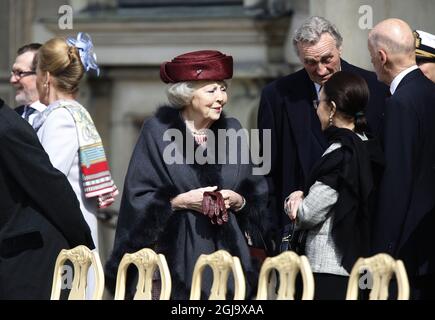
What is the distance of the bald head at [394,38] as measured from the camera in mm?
6914

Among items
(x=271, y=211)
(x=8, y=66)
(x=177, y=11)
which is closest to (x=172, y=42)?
(x=177, y=11)

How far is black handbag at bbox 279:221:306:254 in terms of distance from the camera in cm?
670

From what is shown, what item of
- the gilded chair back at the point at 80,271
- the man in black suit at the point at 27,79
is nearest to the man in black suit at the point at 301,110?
the gilded chair back at the point at 80,271

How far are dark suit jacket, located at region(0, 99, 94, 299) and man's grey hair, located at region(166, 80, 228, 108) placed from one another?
70 centimetres

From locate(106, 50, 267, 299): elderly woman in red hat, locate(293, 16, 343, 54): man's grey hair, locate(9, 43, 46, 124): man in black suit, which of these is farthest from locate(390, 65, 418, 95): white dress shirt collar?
locate(9, 43, 46, 124): man in black suit

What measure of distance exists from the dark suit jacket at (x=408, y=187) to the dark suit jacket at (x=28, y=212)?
129cm

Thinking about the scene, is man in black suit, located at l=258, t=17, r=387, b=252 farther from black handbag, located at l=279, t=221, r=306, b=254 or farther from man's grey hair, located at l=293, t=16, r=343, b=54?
black handbag, located at l=279, t=221, r=306, b=254

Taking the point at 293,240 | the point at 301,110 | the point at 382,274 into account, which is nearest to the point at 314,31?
the point at 301,110

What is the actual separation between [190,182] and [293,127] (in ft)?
2.03

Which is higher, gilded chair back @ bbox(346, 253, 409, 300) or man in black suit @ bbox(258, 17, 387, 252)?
man in black suit @ bbox(258, 17, 387, 252)

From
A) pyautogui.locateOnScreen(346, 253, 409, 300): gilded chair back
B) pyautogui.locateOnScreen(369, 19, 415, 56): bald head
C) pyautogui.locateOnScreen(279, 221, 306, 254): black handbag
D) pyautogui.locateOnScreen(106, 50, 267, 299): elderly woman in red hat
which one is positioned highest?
pyautogui.locateOnScreen(369, 19, 415, 56): bald head

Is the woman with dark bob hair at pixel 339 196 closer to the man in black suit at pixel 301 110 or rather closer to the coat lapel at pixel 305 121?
the man in black suit at pixel 301 110

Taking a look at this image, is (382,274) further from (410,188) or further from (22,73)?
(22,73)

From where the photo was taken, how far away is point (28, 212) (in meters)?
6.64
